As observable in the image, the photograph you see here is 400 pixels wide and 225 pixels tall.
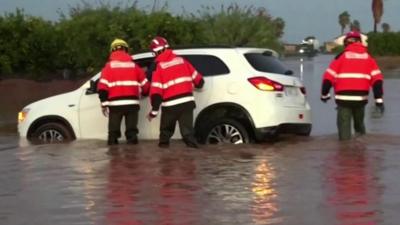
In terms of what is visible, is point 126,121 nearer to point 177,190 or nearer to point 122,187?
point 122,187

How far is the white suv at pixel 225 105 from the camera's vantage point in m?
12.6

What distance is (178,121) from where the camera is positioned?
1259 centimetres

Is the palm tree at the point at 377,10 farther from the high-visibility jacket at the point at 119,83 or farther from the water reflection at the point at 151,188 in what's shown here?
the water reflection at the point at 151,188

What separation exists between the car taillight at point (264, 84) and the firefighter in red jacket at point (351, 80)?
1013mm

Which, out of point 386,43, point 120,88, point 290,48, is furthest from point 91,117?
point 290,48

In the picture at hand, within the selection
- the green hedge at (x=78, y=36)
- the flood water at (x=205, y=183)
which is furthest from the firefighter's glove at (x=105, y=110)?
the green hedge at (x=78, y=36)

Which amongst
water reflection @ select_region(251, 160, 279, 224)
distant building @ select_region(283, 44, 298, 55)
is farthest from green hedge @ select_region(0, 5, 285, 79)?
distant building @ select_region(283, 44, 298, 55)

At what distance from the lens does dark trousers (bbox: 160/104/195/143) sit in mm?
12398

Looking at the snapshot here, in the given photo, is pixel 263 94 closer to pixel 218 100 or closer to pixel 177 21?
pixel 218 100

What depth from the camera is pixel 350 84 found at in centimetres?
1301

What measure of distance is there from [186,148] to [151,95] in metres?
0.90

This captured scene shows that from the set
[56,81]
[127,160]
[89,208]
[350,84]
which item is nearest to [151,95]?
[127,160]

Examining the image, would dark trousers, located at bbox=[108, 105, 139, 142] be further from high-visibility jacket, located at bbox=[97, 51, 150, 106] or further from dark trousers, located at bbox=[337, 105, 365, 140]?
dark trousers, located at bbox=[337, 105, 365, 140]

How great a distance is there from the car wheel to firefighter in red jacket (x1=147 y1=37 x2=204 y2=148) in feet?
1.34
